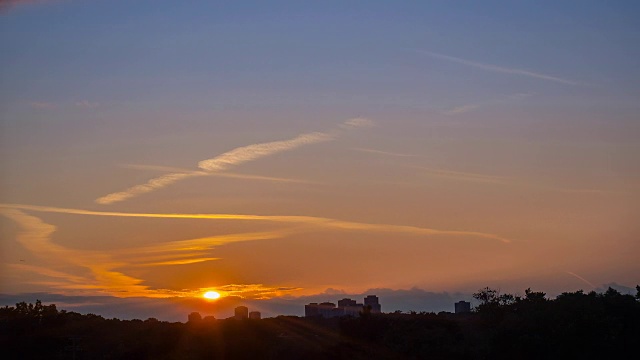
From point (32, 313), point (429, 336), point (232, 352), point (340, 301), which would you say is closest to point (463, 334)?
point (429, 336)

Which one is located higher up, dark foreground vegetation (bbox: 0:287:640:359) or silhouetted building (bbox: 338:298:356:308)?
silhouetted building (bbox: 338:298:356:308)

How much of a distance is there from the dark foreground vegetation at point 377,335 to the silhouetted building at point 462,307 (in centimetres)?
807

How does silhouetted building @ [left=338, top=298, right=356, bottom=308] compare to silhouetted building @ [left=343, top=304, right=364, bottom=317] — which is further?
silhouetted building @ [left=338, top=298, right=356, bottom=308]

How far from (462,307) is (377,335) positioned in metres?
19.8

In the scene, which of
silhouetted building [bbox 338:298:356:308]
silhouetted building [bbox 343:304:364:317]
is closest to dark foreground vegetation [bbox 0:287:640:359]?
silhouetted building [bbox 343:304:364:317]

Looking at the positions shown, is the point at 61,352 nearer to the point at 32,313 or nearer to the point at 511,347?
the point at 32,313

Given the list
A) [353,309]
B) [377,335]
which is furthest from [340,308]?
[377,335]

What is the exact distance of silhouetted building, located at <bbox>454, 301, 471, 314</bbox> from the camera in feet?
292

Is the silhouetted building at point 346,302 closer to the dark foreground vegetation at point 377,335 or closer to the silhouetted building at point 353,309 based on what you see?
the silhouetted building at point 353,309

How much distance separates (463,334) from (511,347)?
569cm

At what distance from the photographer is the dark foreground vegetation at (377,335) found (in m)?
67.2

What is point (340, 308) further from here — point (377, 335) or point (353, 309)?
point (377, 335)

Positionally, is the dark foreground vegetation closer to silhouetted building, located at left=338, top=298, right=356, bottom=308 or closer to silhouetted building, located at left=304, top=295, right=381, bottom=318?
silhouetted building, located at left=304, top=295, right=381, bottom=318

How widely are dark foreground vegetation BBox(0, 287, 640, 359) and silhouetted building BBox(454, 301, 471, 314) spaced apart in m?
8.07
